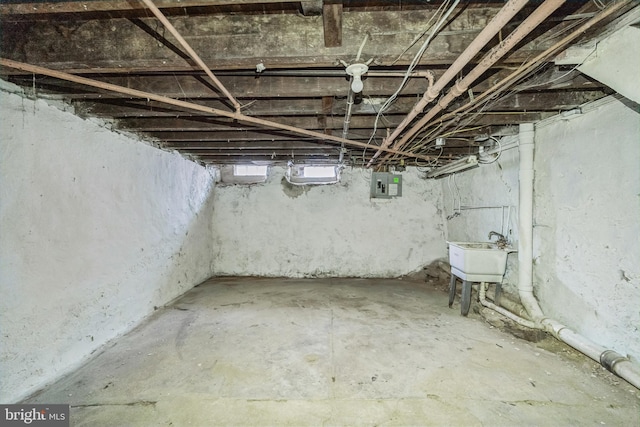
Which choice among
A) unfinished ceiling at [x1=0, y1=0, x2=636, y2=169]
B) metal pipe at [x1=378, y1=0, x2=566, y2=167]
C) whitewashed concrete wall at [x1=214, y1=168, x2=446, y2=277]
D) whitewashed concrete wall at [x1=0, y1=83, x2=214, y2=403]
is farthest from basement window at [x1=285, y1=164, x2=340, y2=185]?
metal pipe at [x1=378, y1=0, x2=566, y2=167]

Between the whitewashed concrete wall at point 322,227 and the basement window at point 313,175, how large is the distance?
115mm

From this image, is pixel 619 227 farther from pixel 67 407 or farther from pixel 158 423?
pixel 67 407

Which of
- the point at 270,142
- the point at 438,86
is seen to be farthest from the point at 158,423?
the point at 270,142

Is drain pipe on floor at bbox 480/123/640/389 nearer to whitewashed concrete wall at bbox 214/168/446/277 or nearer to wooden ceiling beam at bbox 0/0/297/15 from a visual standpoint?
whitewashed concrete wall at bbox 214/168/446/277

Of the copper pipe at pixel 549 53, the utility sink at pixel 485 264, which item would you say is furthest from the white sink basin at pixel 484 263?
the copper pipe at pixel 549 53

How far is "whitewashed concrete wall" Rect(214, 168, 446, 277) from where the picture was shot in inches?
186

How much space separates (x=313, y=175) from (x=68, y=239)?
3526 millimetres

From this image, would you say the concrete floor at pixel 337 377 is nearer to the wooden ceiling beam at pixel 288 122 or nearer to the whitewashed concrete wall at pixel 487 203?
the whitewashed concrete wall at pixel 487 203

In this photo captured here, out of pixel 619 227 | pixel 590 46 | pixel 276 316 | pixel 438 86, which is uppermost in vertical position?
pixel 590 46

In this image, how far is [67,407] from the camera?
1.54m

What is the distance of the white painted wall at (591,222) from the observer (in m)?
1.78

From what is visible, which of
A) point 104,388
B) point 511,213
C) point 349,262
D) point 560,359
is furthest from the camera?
point 349,262

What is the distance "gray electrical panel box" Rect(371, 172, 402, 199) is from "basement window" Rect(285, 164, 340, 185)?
2.17ft

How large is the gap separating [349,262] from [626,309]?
3.36 meters
